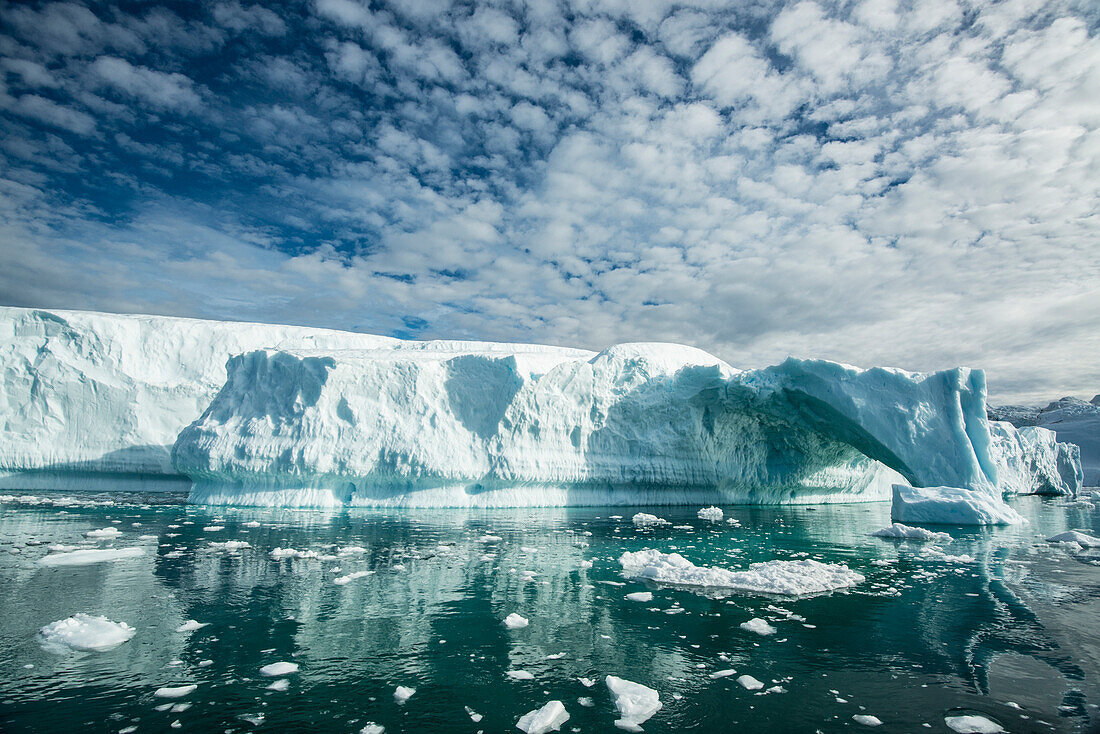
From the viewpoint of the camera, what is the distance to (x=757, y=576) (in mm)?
7121

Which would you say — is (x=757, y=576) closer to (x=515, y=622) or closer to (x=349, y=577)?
(x=515, y=622)

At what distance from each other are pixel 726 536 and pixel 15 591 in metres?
11.1

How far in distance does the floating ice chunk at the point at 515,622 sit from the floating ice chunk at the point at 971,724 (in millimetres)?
3381

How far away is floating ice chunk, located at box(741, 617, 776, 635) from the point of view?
5.25 metres

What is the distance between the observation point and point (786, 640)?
5066mm

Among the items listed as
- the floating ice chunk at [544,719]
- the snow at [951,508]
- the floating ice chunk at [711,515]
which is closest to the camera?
the floating ice chunk at [544,719]

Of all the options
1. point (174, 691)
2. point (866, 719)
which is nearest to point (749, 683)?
point (866, 719)

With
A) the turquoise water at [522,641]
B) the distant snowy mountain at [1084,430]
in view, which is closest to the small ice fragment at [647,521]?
the turquoise water at [522,641]

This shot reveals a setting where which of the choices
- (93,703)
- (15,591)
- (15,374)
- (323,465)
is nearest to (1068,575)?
(93,703)

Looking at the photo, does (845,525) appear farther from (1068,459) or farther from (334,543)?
(1068,459)

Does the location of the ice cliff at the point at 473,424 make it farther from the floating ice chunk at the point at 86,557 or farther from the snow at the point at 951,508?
the floating ice chunk at the point at 86,557

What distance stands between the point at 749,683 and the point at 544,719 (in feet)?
5.37

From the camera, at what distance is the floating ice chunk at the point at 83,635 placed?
15.3ft

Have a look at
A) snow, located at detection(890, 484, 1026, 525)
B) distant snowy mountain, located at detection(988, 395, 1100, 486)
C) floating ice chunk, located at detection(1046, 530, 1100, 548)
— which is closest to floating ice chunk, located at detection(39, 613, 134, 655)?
floating ice chunk, located at detection(1046, 530, 1100, 548)
